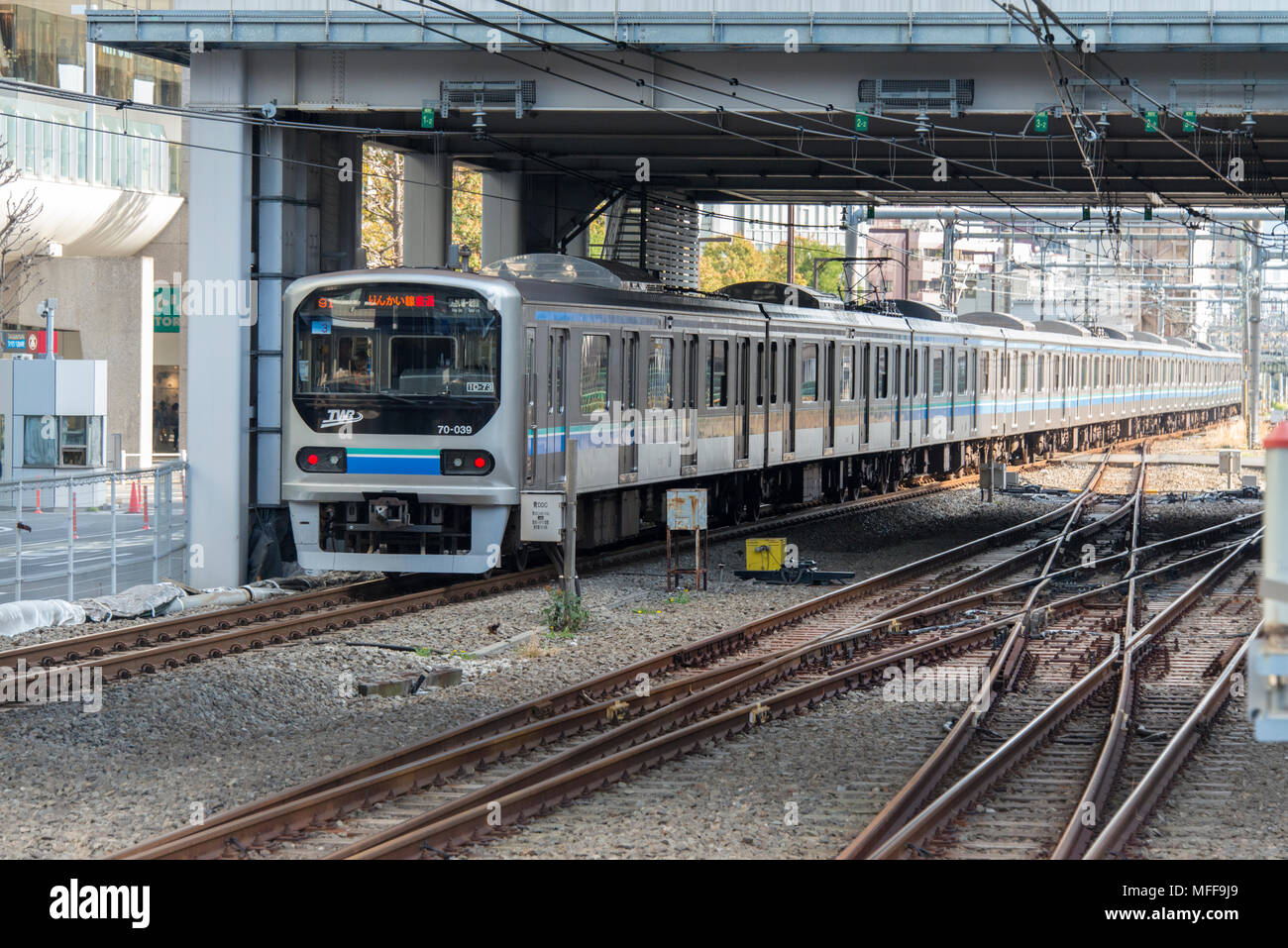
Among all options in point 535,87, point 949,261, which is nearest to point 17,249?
point 949,261

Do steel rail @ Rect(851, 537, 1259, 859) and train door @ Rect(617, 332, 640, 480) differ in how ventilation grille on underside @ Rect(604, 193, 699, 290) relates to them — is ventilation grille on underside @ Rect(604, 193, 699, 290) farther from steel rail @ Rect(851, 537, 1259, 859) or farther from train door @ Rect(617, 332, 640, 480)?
steel rail @ Rect(851, 537, 1259, 859)

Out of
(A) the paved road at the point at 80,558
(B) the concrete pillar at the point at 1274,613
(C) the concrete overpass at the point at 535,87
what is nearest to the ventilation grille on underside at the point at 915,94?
(C) the concrete overpass at the point at 535,87

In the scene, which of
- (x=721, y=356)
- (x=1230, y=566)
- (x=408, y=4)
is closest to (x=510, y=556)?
(x=721, y=356)

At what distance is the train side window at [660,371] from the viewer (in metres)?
18.0

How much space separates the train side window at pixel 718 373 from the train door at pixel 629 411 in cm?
210

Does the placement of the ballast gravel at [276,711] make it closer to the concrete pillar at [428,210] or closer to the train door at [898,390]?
the concrete pillar at [428,210]

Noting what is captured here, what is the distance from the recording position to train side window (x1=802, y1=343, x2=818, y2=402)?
23.1 metres

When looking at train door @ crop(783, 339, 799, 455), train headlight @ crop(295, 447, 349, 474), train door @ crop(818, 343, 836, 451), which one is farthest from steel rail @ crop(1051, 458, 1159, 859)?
train door @ crop(818, 343, 836, 451)

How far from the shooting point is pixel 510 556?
1752 cm

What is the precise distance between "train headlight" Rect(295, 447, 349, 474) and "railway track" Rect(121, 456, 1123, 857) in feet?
13.1

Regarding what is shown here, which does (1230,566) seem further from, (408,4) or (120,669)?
(120,669)

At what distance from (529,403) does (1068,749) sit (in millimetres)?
6740

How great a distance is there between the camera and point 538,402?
15.5 metres
